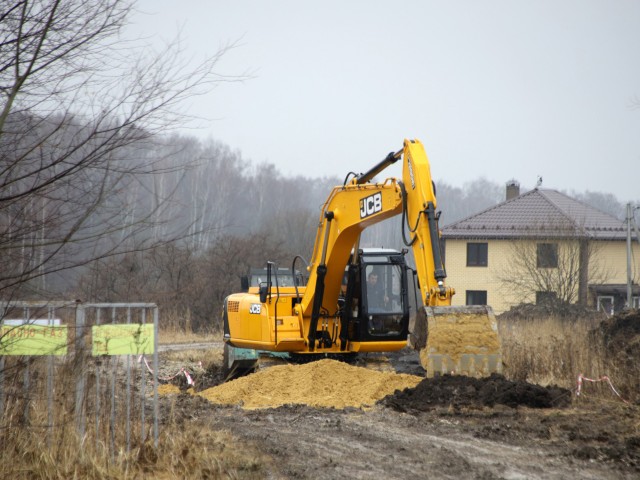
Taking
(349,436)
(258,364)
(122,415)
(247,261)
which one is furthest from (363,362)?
(247,261)

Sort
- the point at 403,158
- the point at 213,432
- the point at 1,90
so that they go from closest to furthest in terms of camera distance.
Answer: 1. the point at 1,90
2. the point at 213,432
3. the point at 403,158

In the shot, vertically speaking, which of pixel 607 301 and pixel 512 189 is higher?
pixel 512 189

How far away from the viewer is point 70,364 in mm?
7297

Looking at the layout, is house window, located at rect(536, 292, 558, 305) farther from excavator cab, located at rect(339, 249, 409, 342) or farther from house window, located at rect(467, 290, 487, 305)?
excavator cab, located at rect(339, 249, 409, 342)

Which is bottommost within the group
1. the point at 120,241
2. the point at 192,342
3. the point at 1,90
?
the point at 192,342

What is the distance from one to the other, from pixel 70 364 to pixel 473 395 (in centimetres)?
586

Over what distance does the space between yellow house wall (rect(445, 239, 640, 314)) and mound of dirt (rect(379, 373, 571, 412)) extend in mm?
31036

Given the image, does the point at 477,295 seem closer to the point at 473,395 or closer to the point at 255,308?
the point at 255,308

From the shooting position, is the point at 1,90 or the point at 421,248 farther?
the point at 421,248

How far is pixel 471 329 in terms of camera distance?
467 inches

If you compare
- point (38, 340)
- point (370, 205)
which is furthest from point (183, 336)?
point (38, 340)

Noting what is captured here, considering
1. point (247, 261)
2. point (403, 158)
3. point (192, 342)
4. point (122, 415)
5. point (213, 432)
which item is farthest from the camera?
point (247, 261)

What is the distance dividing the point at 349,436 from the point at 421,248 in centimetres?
357

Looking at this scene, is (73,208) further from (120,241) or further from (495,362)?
(495,362)
